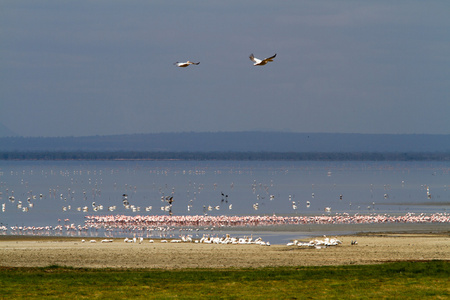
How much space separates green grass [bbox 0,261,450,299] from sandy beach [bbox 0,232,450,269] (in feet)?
16.7

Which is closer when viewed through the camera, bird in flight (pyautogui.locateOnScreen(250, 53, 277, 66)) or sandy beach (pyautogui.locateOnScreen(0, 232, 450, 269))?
bird in flight (pyautogui.locateOnScreen(250, 53, 277, 66))

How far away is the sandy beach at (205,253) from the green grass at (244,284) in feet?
16.7

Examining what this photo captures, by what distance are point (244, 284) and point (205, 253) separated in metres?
13.6

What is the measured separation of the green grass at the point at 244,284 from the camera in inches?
755

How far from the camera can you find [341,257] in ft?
107

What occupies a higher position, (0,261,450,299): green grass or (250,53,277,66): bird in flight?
(250,53,277,66): bird in flight

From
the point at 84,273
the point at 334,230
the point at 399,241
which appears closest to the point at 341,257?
the point at 399,241

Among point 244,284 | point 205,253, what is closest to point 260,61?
point 244,284

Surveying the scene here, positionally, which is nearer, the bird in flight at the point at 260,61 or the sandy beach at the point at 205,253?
the bird in flight at the point at 260,61

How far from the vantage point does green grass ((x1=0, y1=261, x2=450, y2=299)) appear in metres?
19.2

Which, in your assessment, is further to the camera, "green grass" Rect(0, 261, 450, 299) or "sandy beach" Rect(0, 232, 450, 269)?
"sandy beach" Rect(0, 232, 450, 269)

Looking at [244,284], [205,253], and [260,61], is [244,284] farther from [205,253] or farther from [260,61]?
[205,253]

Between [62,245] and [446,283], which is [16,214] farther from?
[446,283]

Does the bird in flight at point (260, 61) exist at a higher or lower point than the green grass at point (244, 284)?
higher
